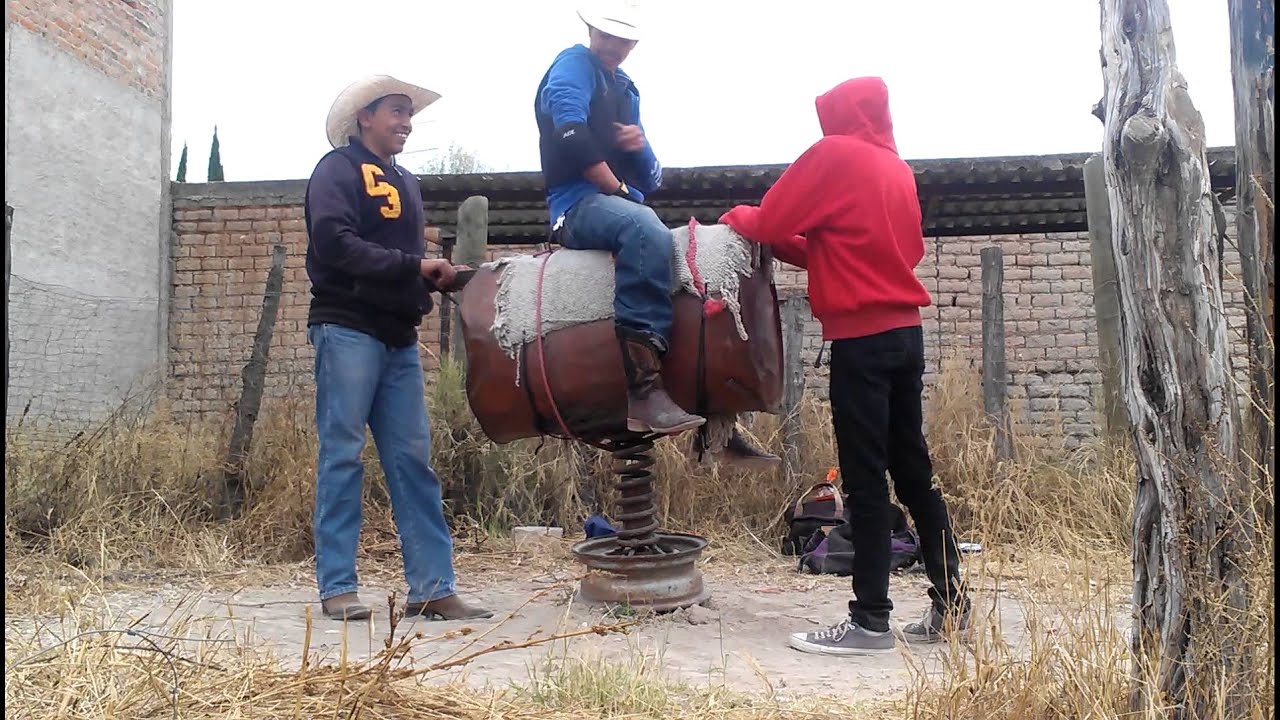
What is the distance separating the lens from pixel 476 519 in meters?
5.83

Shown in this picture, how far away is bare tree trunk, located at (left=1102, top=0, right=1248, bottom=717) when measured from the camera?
2068 mm

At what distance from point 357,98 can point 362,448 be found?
131cm

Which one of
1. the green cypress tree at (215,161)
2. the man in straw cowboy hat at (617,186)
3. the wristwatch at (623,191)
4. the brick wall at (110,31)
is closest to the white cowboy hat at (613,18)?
the man in straw cowboy hat at (617,186)

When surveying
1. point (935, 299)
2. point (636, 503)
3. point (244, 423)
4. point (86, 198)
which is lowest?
point (636, 503)

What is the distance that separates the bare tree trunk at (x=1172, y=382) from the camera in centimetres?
207

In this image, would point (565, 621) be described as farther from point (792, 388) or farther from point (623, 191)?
point (792, 388)

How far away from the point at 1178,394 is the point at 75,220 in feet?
32.5

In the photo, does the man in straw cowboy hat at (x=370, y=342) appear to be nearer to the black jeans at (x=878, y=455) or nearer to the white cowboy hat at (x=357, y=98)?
the white cowboy hat at (x=357, y=98)

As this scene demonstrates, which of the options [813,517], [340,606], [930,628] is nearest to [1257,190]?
[930,628]

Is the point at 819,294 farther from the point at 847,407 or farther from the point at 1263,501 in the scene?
the point at 1263,501

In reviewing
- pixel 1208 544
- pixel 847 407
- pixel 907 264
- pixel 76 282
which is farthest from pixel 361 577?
pixel 76 282

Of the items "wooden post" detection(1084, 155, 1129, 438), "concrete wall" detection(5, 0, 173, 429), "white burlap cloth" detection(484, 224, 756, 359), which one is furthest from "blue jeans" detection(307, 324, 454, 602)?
"concrete wall" detection(5, 0, 173, 429)

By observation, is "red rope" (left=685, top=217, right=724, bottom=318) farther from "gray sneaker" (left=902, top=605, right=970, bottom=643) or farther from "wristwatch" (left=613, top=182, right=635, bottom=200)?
"gray sneaker" (left=902, top=605, right=970, bottom=643)

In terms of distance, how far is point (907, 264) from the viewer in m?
3.48
